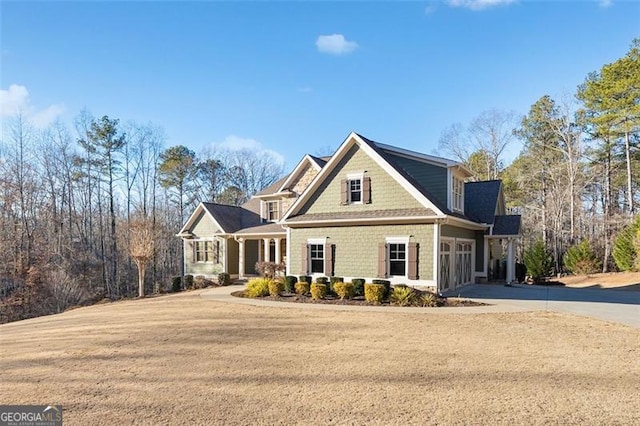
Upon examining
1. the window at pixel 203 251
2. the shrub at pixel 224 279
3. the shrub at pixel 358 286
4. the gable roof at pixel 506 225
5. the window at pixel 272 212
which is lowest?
the shrub at pixel 224 279

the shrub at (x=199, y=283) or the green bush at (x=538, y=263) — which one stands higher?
the green bush at (x=538, y=263)

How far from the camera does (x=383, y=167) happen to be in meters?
16.2

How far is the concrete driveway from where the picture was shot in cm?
1233

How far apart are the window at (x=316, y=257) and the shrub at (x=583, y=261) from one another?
67.3 feet

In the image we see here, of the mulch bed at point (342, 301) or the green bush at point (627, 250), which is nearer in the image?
the mulch bed at point (342, 301)

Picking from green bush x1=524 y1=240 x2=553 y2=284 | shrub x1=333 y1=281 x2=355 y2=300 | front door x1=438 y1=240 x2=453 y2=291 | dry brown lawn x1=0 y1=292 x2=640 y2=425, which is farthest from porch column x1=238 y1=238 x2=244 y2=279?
green bush x1=524 y1=240 x2=553 y2=284

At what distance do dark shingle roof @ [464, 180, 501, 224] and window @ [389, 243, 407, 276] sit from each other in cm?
555

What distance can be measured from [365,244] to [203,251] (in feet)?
45.4

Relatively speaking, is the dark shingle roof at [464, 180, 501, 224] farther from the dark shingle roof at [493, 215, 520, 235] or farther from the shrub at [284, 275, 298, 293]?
the shrub at [284, 275, 298, 293]

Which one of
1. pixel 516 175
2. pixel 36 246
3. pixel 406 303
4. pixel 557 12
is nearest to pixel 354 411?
pixel 406 303

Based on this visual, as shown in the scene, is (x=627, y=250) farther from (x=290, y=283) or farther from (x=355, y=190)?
(x=290, y=283)

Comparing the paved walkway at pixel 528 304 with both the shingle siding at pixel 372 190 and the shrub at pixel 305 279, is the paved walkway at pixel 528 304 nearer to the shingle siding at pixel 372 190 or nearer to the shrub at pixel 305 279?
the shrub at pixel 305 279

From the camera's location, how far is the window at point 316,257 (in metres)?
17.6

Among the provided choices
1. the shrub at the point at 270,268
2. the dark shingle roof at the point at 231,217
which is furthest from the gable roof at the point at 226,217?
the shrub at the point at 270,268
